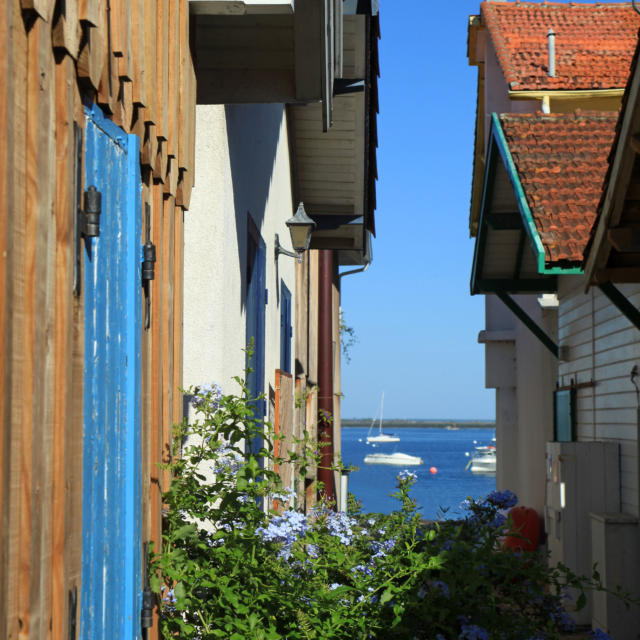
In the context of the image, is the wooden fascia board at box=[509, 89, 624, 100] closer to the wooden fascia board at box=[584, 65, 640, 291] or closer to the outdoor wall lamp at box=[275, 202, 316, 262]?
the outdoor wall lamp at box=[275, 202, 316, 262]

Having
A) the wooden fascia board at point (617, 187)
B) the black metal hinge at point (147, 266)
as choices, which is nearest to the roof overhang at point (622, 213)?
the wooden fascia board at point (617, 187)

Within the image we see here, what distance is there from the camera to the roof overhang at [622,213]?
6.12 metres

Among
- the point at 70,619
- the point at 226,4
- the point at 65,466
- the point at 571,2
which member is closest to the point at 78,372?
the point at 65,466

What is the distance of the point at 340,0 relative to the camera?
5746mm

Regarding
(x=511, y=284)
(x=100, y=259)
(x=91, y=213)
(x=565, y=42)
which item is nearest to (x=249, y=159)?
(x=100, y=259)

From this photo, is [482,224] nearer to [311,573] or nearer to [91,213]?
[311,573]

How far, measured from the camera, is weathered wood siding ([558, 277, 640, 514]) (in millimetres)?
9281

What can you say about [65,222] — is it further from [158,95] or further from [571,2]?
[571,2]

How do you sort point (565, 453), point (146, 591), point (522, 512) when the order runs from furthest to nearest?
point (522, 512) < point (565, 453) < point (146, 591)

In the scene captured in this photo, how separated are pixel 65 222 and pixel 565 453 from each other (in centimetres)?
837

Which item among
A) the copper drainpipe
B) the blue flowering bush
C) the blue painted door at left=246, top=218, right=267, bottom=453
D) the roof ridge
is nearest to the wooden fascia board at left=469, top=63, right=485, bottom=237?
the copper drainpipe

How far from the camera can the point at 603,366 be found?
33.8 feet

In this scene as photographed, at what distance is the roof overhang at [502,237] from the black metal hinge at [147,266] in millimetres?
6341

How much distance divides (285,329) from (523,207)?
8.11ft
